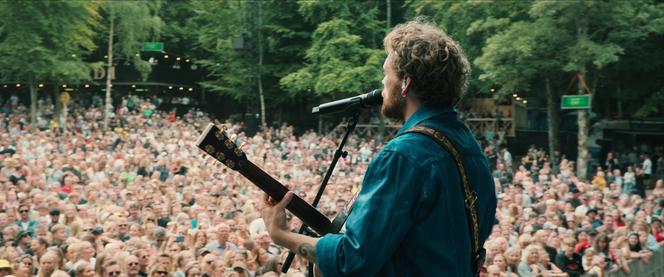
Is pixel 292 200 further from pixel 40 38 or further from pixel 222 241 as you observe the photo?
pixel 40 38

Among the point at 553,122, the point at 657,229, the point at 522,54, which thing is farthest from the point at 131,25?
the point at 657,229

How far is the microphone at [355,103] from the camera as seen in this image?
9.59 ft

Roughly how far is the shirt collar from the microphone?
1.01 feet

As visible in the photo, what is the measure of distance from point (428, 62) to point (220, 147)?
0.77m

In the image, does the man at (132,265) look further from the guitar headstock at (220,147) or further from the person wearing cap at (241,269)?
the guitar headstock at (220,147)

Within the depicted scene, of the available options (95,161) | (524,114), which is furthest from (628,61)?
(95,161)

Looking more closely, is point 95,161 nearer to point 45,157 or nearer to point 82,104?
point 45,157

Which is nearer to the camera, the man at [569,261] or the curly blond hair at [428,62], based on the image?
the curly blond hair at [428,62]

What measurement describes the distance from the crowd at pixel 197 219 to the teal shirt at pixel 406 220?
906 millimetres

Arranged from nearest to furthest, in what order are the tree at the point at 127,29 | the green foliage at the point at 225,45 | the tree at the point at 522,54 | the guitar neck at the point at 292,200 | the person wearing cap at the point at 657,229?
the guitar neck at the point at 292,200 < the person wearing cap at the point at 657,229 < the tree at the point at 522,54 < the tree at the point at 127,29 < the green foliage at the point at 225,45

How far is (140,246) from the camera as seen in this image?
837cm

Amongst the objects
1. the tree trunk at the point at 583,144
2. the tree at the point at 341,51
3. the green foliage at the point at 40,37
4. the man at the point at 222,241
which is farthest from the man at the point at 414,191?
the green foliage at the point at 40,37

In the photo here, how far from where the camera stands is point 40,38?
30.2m

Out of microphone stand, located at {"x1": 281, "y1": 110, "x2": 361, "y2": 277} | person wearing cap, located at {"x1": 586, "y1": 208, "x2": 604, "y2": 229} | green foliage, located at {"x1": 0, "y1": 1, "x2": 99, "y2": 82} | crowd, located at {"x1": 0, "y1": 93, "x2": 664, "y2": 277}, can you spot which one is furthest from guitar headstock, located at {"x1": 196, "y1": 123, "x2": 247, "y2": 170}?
green foliage, located at {"x1": 0, "y1": 1, "x2": 99, "y2": 82}
